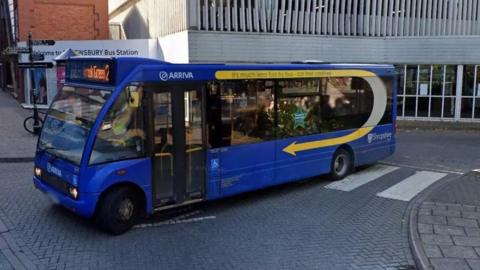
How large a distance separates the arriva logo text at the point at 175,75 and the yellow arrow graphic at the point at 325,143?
252cm

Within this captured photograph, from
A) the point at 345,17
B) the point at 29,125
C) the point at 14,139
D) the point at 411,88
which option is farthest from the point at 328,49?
the point at 14,139

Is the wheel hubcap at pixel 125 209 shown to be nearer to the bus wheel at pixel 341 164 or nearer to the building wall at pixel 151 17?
the bus wheel at pixel 341 164

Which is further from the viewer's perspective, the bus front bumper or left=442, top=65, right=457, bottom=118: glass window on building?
left=442, top=65, right=457, bottom=118: glass window on building

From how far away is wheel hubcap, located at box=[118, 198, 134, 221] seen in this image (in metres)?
6.80

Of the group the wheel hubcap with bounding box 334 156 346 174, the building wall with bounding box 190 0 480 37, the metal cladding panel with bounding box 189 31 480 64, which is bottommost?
the wheel hubcap with bounding box 334 156 346 174

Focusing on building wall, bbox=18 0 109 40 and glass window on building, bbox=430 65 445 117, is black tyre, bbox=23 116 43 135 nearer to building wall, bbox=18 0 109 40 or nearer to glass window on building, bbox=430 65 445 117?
building wall, bbox=18 0 109 40

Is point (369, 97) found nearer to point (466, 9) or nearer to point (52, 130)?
point (52, 130)

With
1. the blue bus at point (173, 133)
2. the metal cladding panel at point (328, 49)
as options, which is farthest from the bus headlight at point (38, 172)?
the metal cladding panel at point (328, 49)

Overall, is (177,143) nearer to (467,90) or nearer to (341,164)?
(341,164)

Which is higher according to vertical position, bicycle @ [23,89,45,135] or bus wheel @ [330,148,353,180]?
bicycle @ [23,89,45,135]

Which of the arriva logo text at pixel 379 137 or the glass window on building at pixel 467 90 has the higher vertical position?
the glass window on building at pixel 467 90

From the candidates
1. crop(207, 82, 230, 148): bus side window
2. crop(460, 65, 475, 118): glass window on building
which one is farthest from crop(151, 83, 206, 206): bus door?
crop(460, 65, 475, 118): glass window on building

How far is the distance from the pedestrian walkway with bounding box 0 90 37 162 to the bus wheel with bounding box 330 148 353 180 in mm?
7052

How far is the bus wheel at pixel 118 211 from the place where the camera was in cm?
663
